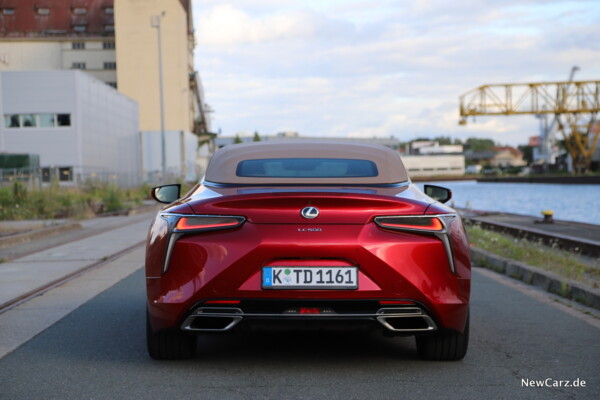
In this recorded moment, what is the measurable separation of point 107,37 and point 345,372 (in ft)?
299

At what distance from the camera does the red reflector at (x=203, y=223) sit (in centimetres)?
462

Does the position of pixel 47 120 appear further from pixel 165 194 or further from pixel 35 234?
pixel 165 194

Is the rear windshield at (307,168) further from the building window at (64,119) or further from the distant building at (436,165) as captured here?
the distant building at (436,165)

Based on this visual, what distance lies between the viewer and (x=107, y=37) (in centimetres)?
9112

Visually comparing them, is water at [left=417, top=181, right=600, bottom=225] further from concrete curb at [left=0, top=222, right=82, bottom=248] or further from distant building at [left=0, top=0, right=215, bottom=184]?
distant building at [left=0, top=0, right=215, bottom=184]

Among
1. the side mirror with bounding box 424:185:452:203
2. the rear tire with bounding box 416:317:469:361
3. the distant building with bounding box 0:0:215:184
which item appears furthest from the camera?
the distant building with bounding box 0:0:215:184

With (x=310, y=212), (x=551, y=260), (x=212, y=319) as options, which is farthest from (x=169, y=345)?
(x=551, y=260)

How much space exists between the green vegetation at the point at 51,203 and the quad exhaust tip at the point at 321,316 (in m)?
19.1

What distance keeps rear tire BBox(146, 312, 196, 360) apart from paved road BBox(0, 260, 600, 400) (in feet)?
0.18

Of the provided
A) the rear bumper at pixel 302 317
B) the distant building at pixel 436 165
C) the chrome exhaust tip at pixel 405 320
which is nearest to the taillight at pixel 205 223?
the rear bumper at pixel 302 317

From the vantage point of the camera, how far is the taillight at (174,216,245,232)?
462 cm

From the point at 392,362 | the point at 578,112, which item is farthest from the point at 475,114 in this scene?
the point at 392,362

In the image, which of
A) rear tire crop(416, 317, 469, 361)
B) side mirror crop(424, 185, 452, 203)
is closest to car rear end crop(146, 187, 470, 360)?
rear tire crop(416, 317, 469, 361)

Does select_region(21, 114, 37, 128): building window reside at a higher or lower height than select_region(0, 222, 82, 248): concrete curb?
higher
